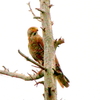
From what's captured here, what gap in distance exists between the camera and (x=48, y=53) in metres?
4.60

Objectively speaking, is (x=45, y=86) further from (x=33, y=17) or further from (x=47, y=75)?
(x=33, y=17)

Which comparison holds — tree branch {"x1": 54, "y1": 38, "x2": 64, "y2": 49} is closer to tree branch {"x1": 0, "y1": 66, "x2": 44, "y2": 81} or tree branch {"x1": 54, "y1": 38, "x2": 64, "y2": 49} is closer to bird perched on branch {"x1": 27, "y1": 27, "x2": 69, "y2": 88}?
tree branch {"x1": 0, "y1": 66, "x2": 44, "y2": 81}

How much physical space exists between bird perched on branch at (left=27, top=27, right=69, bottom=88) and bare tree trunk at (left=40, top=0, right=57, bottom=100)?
1.44 meters

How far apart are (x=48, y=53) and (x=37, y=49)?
2.45 meters

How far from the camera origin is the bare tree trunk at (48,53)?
4.39m

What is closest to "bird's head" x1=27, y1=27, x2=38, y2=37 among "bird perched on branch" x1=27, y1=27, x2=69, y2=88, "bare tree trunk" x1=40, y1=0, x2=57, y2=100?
"bird perched on branch" x1=27, y1=27, x2=69, y2=88

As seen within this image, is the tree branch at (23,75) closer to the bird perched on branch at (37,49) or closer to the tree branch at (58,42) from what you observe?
the tree branch at (58,42)

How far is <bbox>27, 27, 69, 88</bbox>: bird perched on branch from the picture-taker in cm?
629

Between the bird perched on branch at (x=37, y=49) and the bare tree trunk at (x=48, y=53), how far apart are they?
4.71ft

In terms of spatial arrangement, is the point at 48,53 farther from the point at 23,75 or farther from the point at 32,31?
the point at 32,31

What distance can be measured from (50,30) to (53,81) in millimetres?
817

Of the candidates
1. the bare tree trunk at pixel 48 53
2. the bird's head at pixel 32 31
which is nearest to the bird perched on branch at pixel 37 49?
the bird's head at pixel 32 31

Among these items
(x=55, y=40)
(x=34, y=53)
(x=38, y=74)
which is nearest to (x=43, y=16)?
(x=55, y=40)

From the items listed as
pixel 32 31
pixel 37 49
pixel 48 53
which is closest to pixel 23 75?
pixel 48 53
